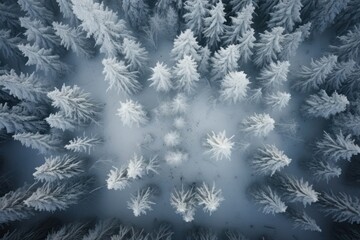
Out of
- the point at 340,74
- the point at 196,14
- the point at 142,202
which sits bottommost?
the point at 142,202

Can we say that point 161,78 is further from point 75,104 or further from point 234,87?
point 75,104

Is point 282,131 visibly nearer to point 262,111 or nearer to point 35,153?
point 262,111

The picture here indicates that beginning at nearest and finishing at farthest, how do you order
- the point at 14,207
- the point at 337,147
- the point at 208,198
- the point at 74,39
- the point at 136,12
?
1. the point at 14,207
2. the point at 208,198
3. the point at 337,147
4. the point at 74,39
5. the point at 136,12

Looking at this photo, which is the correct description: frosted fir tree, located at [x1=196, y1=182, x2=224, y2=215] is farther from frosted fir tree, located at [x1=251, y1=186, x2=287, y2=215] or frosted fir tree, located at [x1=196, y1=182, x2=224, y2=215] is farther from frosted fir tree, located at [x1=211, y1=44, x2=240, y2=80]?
frosted fir tree, located at [x1=211, y1=44, x2=240, y2=80]

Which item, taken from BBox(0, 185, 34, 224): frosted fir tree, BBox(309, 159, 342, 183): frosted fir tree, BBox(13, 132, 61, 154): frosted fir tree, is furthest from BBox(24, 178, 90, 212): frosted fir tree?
BBox(309, 159, 342, 183): frosted fir tree

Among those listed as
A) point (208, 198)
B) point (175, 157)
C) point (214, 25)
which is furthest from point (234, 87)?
point (208, 198)

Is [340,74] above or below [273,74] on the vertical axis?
above

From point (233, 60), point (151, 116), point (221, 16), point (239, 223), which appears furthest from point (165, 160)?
point (221, 16)
